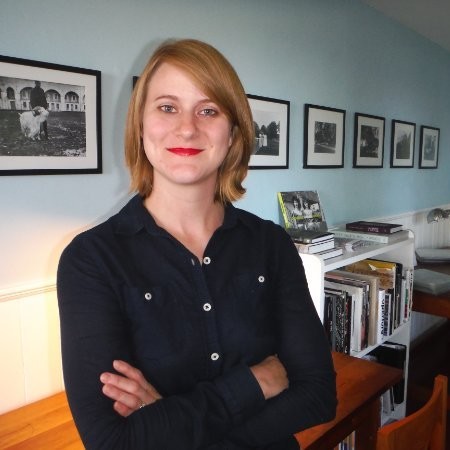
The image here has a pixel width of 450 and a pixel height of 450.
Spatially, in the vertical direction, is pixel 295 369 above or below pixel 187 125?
below

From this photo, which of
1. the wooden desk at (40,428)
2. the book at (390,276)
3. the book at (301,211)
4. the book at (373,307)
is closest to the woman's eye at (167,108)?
the wooden desk at (40,428)

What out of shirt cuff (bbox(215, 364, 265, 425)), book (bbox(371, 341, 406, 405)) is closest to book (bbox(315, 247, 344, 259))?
book (bbox(371, 341, 406, 405))

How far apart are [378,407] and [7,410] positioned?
122 centimetres

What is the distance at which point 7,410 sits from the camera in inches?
54.4

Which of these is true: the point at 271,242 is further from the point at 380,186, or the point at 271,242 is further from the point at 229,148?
the point at 380,186

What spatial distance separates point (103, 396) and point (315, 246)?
1.29m

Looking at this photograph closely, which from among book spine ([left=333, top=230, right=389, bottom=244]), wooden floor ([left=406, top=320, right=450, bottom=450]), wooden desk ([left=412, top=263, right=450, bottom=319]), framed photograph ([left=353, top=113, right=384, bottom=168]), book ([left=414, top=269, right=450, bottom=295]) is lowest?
wooden floor ([left=406, top=320, right=450, bottom=450])

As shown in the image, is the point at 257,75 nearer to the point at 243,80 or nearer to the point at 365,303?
the point at 243,80

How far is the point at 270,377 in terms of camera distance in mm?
970

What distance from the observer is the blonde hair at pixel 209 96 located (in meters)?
0.96

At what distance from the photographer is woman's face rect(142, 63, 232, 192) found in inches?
37.5

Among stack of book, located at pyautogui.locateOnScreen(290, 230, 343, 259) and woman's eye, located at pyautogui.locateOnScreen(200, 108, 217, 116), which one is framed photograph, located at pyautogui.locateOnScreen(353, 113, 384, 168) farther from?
woman's eye, located at pyautogui.locateOnScreen(200, 108, 217, 116)

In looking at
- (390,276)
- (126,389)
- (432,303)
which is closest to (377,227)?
(390,276)

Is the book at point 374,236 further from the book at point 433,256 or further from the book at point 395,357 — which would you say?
the book at point 433,256
